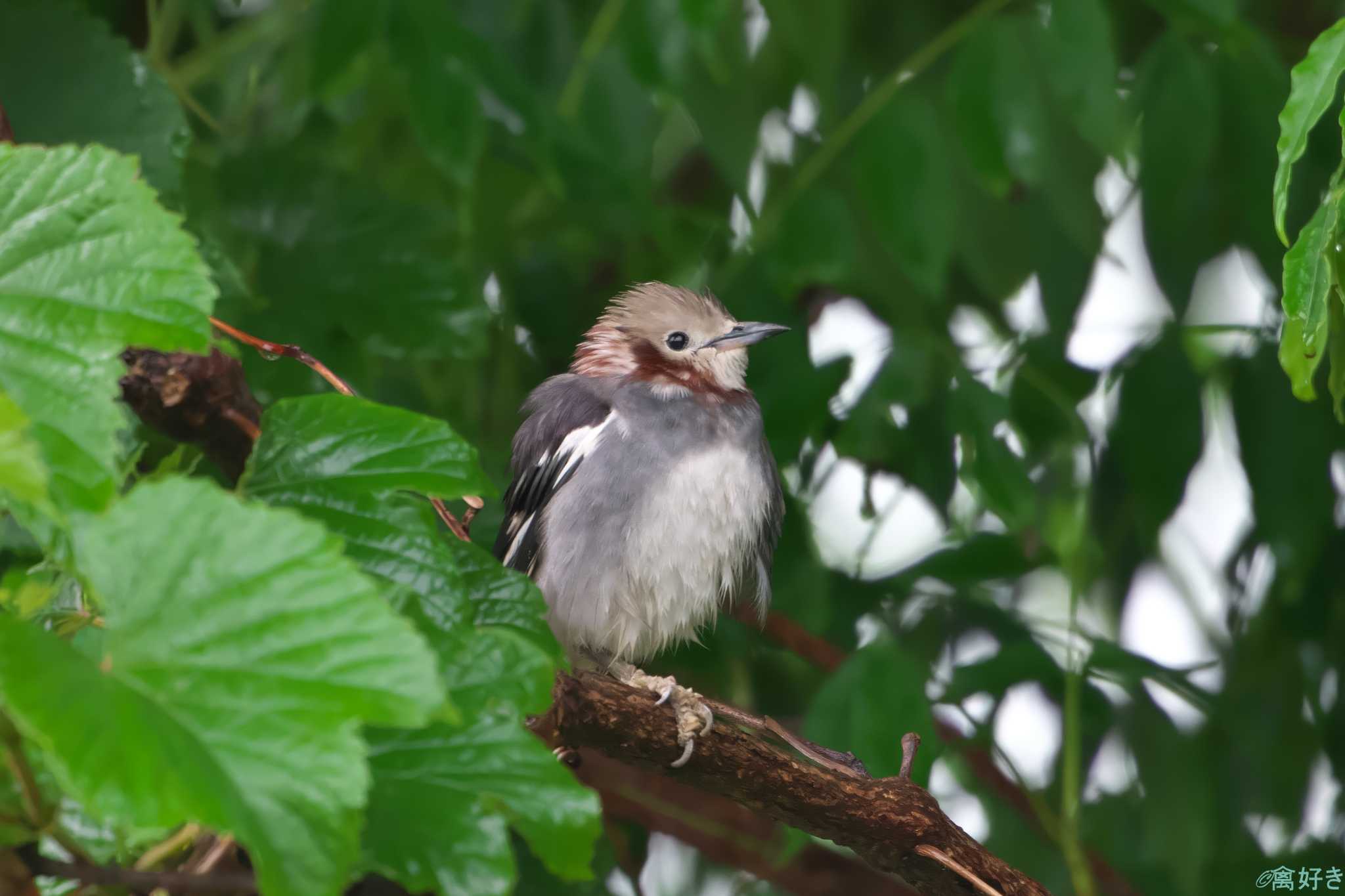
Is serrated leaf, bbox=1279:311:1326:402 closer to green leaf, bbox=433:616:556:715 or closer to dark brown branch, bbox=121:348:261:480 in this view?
green leaf, bbox=433:616:556:715

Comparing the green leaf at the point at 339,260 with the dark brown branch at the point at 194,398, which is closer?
the dark brown branch at the point at 194,398

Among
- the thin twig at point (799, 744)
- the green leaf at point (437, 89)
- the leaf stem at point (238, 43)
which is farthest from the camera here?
the leaf stem at point (238, 43)

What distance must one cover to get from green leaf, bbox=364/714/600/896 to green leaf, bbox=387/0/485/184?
1705mm

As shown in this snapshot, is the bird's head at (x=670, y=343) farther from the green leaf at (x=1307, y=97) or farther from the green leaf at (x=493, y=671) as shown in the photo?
the green leaf at (x=493, y=671)

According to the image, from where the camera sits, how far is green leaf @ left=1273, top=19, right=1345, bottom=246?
150cm

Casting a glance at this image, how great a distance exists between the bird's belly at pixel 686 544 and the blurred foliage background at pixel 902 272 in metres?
0.15

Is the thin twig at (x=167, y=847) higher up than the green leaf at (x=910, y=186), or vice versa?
the green leaf at (x=910, y=186)

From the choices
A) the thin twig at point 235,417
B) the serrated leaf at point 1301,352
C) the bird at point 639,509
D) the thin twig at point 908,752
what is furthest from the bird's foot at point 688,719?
the serrated leaf at point 1301,352

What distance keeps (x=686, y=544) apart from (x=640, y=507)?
0.12 meters

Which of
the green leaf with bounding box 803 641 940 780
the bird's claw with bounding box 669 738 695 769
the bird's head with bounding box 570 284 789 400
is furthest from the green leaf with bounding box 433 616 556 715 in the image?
the bird's head with bounding box 570 284 789 400

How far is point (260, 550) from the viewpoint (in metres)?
1.05

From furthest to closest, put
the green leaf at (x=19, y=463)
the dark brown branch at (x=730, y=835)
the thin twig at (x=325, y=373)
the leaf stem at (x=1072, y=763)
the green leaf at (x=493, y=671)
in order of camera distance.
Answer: the dark brown branch at (x=730, y=835) < the leaf stem at (x=1072, y=763) < the thin twig at (x=325, y=373) < the green leaf at (x=493, y=671) < the green leaf at (x=19, y=463)

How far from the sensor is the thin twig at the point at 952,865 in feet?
7.13

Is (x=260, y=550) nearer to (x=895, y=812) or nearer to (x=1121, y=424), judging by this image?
(x=895, y=812)
